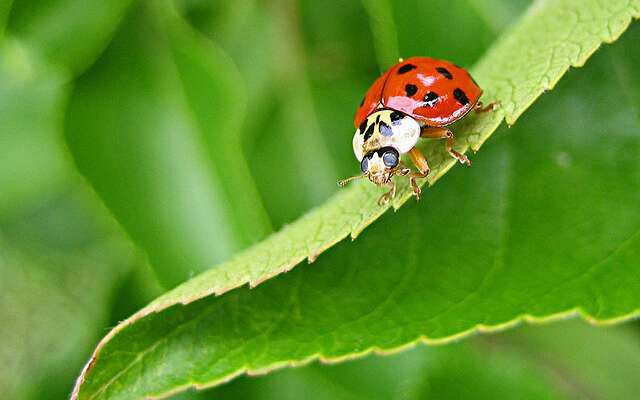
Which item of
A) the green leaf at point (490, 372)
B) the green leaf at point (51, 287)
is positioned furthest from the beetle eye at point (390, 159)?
the green leaf at point (51, 287)

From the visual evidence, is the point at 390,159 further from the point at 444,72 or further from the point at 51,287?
the point at 51,287

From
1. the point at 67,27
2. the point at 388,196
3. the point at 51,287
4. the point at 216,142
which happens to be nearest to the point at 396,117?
the point at 388,196

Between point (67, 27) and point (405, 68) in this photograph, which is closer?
point (405, 68)

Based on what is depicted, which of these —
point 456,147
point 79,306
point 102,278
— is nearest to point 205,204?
point 456,147

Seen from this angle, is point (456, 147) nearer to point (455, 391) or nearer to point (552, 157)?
point (552, 157)

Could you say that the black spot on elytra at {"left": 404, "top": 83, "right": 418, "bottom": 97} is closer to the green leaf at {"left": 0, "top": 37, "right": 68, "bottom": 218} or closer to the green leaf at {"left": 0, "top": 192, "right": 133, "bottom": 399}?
the green leaf at {"left": 0, "top": 37, "right": 68, "bottom": 218}
